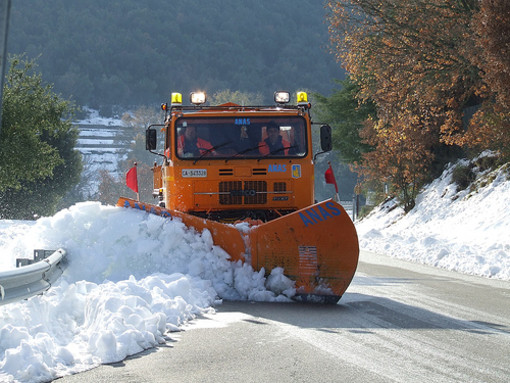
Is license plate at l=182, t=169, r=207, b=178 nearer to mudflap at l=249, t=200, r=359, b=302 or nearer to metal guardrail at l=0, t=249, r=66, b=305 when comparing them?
mudflap at l=249, t=200, r=359, b=302

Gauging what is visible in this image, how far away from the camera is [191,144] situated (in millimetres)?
11688

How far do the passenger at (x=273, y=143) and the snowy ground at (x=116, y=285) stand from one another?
9.29 feet

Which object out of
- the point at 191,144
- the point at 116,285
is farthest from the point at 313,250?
the point at 191,144

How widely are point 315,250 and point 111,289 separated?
2.78 metres

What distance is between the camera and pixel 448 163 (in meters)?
29.1

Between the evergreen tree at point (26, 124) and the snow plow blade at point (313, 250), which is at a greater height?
the evergreen tree at point (26, 124)

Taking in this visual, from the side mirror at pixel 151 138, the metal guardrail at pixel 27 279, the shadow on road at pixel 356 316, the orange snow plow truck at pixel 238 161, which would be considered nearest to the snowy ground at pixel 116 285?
the metal guardrail at pixel 27 279

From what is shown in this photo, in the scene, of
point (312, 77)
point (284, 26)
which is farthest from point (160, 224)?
point (284, 26)

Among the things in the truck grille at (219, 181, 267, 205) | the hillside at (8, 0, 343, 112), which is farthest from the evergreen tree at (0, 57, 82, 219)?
the hillside at (8, 0, 343, 112)

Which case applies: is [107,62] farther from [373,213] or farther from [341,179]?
[373,213]

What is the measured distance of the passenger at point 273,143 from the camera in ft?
38.4

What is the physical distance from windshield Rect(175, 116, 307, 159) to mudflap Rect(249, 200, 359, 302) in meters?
2.77

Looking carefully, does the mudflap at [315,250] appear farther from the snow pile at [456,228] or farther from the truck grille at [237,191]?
the snow pile at [456,228]

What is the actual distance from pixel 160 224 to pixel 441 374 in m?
4.82
